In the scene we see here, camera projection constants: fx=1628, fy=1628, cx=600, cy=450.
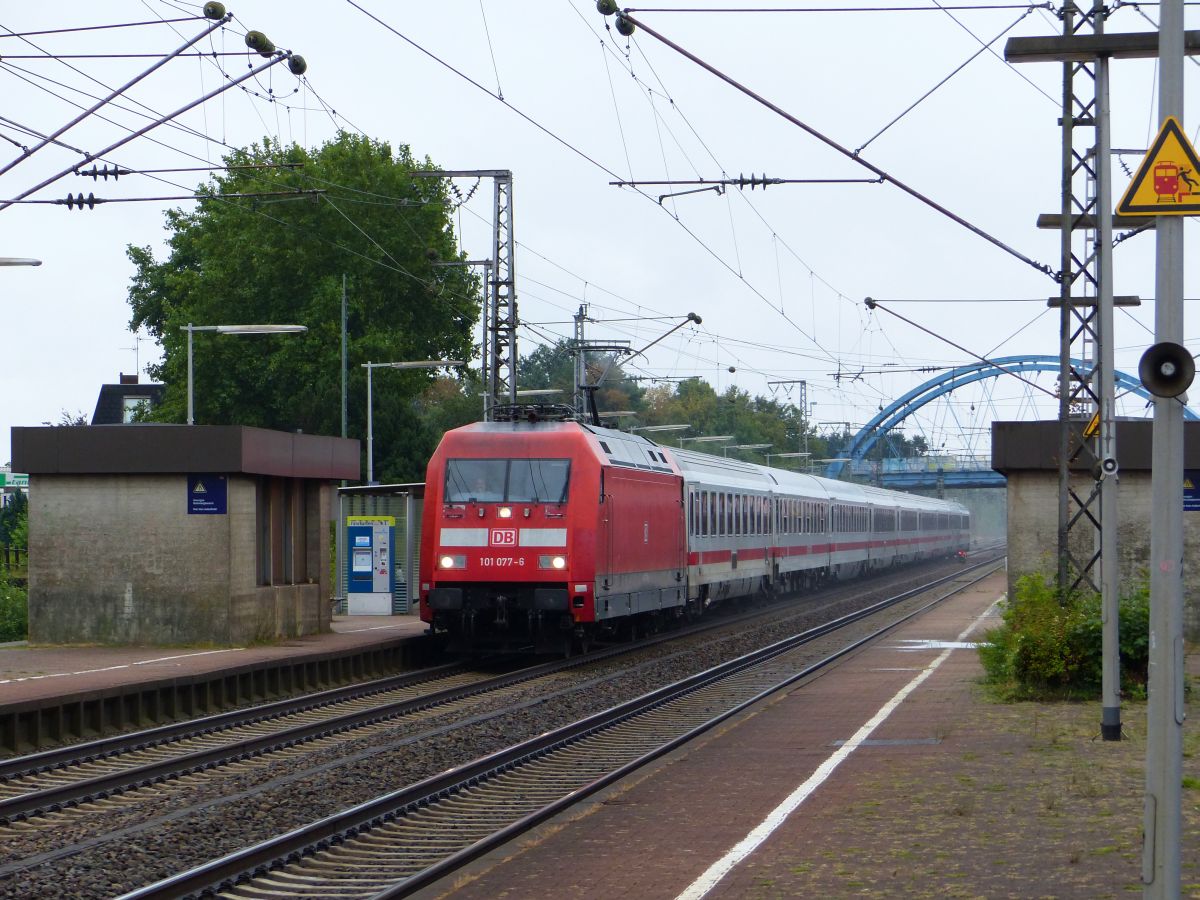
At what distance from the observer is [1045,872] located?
846 centimetres

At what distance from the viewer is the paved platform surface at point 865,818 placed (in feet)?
27.6

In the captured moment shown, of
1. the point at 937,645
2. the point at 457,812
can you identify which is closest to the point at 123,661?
the point at 457,812

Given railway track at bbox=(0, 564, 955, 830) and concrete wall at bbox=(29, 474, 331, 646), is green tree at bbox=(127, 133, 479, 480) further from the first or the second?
railway track at bbox=(0, 564, 955, 830)

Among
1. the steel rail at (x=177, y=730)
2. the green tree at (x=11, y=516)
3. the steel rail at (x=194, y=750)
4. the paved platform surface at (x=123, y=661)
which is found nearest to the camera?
the steel rail at (x=194, y=750)

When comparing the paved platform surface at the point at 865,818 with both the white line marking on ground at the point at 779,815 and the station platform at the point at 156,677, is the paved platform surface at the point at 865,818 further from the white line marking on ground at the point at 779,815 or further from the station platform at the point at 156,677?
the station platform at the point at 156,677

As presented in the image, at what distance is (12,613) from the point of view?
3831cm

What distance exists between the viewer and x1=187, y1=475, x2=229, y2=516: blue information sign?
74.3 ft

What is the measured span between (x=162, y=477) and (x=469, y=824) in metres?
13.1

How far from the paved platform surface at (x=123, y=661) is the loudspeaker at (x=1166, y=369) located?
11669mm

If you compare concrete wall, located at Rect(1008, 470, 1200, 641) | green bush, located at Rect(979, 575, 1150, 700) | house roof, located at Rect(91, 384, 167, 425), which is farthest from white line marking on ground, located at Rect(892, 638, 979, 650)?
house roof, located at Rect(91, 384, 167, 425)

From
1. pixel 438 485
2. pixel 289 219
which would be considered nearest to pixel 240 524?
pixel 438 485

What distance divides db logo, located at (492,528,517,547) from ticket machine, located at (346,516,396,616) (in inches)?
321

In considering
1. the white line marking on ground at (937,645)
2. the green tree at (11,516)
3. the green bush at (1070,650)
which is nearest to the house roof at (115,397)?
the green tree at (11,516)

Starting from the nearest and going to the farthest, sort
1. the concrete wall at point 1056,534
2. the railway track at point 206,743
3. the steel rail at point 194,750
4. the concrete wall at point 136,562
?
the railway track at point 206,743 → the steel rail at point 194,750 → the concrete wall at point 136,562 → the concrete wall at point 1056,534
